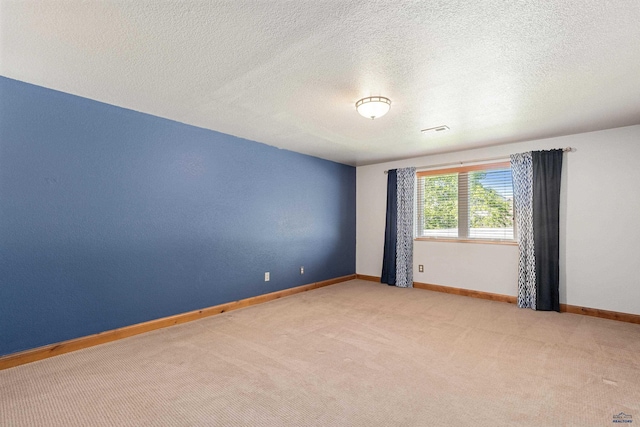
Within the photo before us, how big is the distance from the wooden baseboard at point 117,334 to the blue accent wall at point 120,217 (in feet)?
0.17

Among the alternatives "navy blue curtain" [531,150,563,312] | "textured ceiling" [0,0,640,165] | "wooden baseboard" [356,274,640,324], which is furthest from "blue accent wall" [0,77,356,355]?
"navy blue curtain" [531,150,563,312]

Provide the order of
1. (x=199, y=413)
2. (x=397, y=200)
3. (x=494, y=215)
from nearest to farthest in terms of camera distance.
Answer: (x=199, y=413)
(x=494, y=215)
(x=397, y=200)

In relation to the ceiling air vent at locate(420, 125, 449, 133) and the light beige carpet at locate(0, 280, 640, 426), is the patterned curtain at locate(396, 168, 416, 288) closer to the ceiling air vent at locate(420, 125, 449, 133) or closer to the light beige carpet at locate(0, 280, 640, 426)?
the ceiling air vent at locate(420, 125, 449, 133)

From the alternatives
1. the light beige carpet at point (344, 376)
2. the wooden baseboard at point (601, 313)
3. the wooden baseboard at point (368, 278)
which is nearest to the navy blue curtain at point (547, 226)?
the wooden baseboard at point (601, 313)

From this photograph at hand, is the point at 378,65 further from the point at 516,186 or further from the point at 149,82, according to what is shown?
the point at 516,186

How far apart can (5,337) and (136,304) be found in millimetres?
923

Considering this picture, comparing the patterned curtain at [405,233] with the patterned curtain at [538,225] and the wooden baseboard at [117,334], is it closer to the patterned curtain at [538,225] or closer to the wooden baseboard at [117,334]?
the patterned curtain at [538,225]

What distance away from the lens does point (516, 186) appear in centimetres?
421

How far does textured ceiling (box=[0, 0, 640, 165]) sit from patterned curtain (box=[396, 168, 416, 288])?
1924 mm

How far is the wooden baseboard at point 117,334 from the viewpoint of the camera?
2.40 metres

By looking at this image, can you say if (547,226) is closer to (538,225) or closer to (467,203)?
(538,225)

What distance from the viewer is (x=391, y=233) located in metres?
5.42

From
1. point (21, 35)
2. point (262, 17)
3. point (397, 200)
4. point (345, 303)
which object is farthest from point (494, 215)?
point (21, 35)

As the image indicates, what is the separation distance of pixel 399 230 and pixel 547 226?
2.10 m
